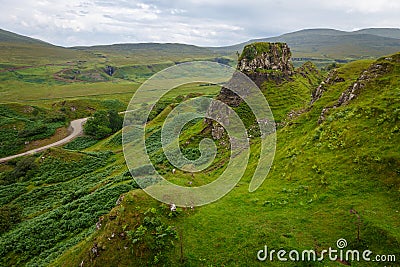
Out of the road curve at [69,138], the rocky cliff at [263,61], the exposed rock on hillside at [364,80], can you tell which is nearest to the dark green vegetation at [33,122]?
the road curve at [69,138]

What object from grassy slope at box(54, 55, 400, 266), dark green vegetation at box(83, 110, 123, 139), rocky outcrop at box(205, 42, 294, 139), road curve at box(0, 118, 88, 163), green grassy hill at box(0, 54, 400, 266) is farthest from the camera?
dark green vegetation at box(83, 110, 123, 139)

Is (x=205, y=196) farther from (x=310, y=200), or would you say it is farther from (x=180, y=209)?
(x=310, y=200)

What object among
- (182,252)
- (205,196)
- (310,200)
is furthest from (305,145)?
(182,252)

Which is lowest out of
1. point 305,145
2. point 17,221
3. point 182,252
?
point 17,221

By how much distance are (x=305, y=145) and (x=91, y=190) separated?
33533 millimetres

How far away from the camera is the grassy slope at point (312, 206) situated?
1720 cm

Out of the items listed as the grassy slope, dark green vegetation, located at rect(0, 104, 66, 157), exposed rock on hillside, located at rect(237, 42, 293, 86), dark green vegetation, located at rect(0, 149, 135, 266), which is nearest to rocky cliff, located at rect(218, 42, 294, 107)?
exposed rock on hillside, located at rect(237, 42, 293, 86)

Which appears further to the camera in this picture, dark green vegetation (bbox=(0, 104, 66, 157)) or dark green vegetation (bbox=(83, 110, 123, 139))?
dark green vegetation (bbox=(83, 110, 123, 139))

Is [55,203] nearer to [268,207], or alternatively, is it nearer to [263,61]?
[268,207]

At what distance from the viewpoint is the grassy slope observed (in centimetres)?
1720

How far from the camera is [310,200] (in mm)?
20969

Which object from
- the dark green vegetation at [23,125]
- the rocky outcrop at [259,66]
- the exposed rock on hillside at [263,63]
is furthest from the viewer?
the dark green vegetation at [23,125]

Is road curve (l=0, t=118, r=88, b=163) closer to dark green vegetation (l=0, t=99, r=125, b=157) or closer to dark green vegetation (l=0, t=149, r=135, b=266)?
dark green vegetation (l=0, t=99, r=125, b=157)

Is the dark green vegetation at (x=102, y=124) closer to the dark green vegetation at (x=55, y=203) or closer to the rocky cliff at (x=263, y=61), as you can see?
the dark green vegetation at (x=55, y=203)
